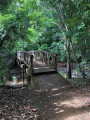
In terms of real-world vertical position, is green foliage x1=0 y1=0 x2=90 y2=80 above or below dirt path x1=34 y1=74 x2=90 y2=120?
above

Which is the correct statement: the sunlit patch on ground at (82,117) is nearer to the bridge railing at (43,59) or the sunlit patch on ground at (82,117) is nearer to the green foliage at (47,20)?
the green foliage at (47,20)

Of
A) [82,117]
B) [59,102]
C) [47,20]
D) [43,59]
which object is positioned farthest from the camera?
[47,20]

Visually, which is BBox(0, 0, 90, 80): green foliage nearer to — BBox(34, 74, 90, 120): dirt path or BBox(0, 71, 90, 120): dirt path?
BBox(0, 71, 90, 120): dirt path

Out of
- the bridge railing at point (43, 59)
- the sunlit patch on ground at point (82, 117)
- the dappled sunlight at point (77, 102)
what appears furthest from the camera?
the bridge railing at point (43, 59)

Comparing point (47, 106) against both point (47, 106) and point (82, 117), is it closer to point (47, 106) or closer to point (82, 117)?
point (47, 106)

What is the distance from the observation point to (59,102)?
4.27m

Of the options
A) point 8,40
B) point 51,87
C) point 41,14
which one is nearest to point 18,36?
point 8,40

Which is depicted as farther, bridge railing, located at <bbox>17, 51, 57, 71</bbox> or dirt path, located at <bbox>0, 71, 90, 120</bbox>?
bridge railing, located at <bbox>17, 51, 57, 71</bbox>

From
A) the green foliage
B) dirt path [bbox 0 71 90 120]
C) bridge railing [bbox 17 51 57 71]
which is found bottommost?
dirt path [bbox 0 71 90 120]

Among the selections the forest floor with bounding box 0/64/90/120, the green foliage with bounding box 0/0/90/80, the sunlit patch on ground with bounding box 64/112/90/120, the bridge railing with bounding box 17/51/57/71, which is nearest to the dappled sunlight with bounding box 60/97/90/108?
the forest floor with bounding box 0/64/90/120

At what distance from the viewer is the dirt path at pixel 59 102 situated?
3.33 metres

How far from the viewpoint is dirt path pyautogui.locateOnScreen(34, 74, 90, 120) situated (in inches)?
131

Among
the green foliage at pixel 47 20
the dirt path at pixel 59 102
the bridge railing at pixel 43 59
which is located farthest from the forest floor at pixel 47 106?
the bridge railing at pixel 43 59

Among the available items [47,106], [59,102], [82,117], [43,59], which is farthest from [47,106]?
[43,59]
